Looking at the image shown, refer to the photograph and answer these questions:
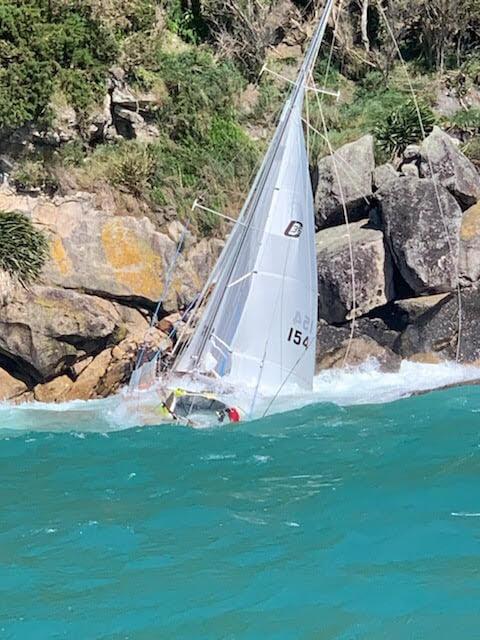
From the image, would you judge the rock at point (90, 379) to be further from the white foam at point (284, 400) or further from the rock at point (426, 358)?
the rock at point (426, 358)

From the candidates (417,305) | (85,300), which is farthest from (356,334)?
(85,300)

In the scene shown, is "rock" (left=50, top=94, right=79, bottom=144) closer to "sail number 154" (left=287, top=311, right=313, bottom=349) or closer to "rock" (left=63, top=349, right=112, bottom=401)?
"rock" (left=63, top=349, right=112, bottom=401)

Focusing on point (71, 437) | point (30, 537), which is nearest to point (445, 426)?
point (71, 437)

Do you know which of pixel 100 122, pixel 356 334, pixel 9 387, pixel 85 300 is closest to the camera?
pixel 9 387

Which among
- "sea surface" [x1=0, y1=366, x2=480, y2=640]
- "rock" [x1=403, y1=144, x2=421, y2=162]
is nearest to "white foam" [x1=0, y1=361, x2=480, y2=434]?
"sea surface" [x1=0, y1=366, x2=480, y2=640]

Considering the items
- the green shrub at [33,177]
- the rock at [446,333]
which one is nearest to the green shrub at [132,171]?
the green shrub at [33,177]

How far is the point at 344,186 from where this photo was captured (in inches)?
792

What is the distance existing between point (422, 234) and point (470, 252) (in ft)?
4.67

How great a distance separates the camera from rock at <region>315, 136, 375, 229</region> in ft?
65.7

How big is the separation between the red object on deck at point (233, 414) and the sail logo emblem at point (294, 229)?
11.3ft

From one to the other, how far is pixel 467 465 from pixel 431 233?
1004 cm

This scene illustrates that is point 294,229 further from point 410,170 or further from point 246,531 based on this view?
point 246,531

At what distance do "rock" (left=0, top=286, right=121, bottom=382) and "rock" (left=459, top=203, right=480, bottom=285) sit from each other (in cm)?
839

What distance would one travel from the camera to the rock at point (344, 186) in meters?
20.0
